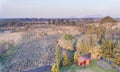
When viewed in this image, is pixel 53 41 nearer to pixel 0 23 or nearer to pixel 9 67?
pixel 9 67

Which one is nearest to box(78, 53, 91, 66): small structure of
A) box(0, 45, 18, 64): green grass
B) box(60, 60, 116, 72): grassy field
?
box(60, 60, 116, 72): grassy field

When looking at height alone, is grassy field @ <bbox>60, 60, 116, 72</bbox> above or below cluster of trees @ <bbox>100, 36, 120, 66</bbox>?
below

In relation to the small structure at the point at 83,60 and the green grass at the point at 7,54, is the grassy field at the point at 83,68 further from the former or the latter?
the green grass at the point at 7,54

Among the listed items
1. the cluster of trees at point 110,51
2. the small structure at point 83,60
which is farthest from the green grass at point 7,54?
the cluster of trees at point 110,51

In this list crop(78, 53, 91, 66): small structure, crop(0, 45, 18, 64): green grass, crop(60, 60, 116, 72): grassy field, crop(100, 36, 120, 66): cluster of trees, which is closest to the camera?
crop(60, 60, 116, 72): grassy field

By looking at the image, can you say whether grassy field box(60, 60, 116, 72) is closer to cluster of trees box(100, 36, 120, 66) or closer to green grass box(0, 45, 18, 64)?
cluster of trees box(100, 36, 120, 66)

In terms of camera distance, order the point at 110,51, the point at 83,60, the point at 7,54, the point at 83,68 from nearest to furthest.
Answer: the point at 83,68, the point at 83,60, the point at 110,51, the point at 7,54

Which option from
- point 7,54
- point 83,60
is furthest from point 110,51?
point 7,54

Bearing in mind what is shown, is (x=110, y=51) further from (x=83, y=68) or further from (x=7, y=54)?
(x=7, y=54)

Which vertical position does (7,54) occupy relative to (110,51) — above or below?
below

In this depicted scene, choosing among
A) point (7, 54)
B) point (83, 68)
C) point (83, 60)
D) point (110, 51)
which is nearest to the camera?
point (83, 68)

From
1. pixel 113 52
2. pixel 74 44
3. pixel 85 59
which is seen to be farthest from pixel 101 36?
pixel 85 59

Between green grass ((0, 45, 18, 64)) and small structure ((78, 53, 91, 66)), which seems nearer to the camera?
small structure ((78, 53, 91, 66))
